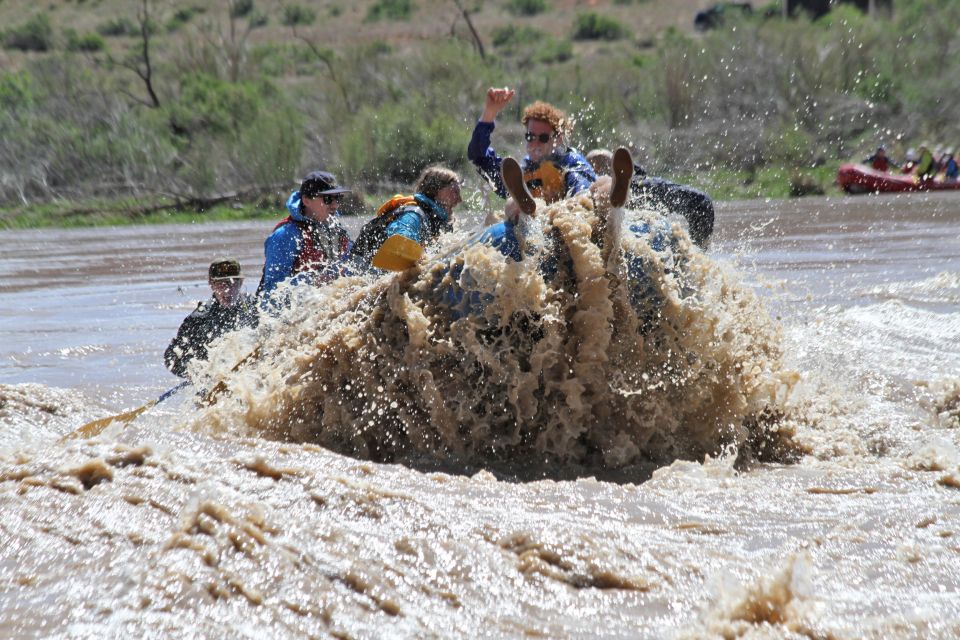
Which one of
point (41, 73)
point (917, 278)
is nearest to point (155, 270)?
point (917, 278)

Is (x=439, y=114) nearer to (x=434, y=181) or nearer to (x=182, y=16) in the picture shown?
(x=434, y=181)

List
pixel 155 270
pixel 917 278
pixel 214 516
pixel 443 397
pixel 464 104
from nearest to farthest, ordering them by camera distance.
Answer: pixel 214 516 < pixel 443 397 < pixel 917 278 < pixel 155 270 < pixel 464 104

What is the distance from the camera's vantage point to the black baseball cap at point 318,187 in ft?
23.4

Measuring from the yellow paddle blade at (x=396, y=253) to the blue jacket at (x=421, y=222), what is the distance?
1.17ft

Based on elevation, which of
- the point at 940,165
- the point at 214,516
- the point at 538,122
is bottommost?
the point at 940,165

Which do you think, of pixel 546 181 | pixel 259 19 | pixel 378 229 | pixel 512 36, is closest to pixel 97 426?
pixel 378 229

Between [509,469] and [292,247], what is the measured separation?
7.57 ft

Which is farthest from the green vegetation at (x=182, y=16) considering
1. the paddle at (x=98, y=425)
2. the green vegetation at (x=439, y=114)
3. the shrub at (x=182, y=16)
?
the paddle at (x=98, y=425)

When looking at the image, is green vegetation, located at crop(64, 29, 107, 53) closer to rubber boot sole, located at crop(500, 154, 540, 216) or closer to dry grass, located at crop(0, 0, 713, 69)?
dry grass, located at crop(0, 0, 713, 69)

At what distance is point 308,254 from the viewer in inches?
278

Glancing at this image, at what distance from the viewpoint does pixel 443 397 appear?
18.1ft

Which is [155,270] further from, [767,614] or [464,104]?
[464,104]

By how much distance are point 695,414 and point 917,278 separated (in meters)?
6.66

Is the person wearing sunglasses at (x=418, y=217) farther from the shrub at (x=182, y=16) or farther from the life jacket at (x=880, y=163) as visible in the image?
the shrub at (x=182, y=16)
